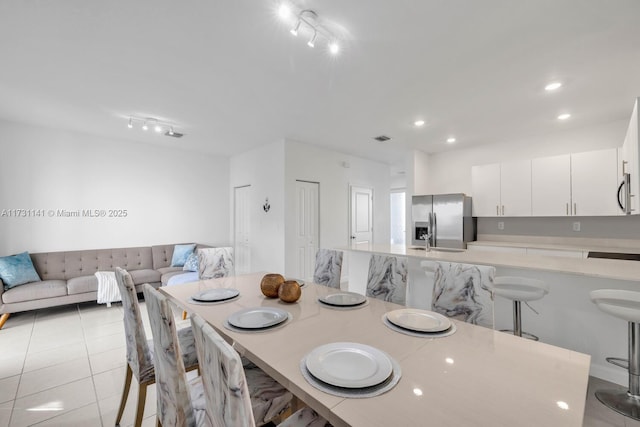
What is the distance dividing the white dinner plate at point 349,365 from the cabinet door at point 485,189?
427 centimetres

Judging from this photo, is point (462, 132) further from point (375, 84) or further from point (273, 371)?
point (273, 371)

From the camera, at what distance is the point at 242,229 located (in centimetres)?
572

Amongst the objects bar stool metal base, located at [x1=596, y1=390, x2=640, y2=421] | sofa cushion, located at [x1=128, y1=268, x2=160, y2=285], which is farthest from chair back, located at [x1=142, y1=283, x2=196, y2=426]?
sofa cushion, located at [x1=128, y1=268, x2=160, y2=285]

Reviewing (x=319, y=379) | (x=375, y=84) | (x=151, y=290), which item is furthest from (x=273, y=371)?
(x=375, y=84)

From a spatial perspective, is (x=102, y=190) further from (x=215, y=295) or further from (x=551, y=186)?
(x=551, y=186)

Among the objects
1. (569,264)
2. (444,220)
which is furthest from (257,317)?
(444,220)

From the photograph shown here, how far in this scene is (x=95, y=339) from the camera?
9.98 ft

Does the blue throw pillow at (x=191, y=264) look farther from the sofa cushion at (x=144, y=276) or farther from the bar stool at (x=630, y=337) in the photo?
the bar stool at (x=630, y=337)

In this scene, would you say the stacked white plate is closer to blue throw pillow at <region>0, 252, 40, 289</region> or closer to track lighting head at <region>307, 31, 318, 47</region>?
track lighting head at <region>307, 31, 318, 47</region>

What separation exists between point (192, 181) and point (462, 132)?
4794 mm

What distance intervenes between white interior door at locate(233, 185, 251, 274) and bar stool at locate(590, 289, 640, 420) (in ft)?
15.6

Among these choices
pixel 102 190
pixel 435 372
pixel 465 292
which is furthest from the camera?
pixel 102 190

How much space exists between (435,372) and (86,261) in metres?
5.07

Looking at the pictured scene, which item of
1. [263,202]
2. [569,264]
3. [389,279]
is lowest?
[389,279]
